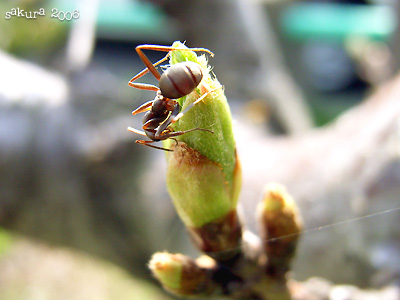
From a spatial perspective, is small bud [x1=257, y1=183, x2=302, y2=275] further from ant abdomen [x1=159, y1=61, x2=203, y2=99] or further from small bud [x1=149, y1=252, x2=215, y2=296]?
ant abdomen [x1=159, y1=61, x2=203, y2=99]

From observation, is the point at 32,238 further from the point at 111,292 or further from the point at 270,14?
the point at 270,14

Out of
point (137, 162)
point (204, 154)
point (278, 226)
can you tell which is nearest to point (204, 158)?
point (204, 154)

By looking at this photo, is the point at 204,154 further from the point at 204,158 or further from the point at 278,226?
the point at 278,226

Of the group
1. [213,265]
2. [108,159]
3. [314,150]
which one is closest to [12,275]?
[108,159]

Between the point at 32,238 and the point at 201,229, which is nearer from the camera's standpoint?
the point at 201,229

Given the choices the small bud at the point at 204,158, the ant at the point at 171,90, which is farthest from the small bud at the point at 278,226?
the ant at the point at 171,90
